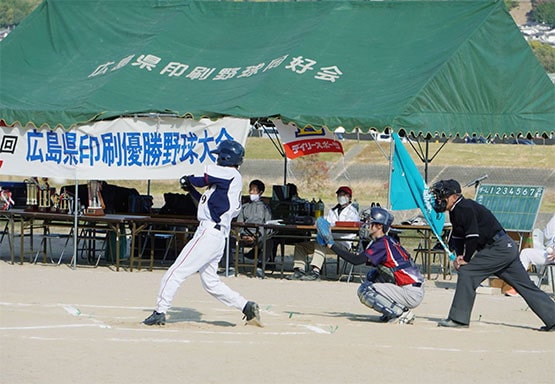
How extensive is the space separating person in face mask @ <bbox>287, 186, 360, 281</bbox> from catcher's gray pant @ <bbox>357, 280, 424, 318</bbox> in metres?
5.08

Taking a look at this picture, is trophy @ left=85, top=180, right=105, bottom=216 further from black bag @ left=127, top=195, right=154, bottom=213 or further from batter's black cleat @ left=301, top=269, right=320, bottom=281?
batter's black cleat @ left=301, top=269, right=320, bottom=281

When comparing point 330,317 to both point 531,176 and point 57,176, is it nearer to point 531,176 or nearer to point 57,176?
point 57,176

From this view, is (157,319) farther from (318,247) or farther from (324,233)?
(318,247)

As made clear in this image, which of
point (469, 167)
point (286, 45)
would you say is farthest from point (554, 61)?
point (286, 45)

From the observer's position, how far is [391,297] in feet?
37.9

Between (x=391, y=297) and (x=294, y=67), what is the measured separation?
21.2 feet

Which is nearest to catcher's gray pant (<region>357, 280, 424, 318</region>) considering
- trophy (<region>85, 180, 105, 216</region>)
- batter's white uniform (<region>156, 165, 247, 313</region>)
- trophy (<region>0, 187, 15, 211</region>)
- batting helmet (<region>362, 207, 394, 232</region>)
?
batting helmet (<region>362, 207, 394, 232</region>)

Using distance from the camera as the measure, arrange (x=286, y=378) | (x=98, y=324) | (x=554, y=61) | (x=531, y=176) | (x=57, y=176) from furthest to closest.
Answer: (x=554, y=61) < (x=531, y=176) < (x=57, y=176) < (x=98, y=324) < (x=286, y=378)

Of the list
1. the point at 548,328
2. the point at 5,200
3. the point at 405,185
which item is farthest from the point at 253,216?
the point at 548,328

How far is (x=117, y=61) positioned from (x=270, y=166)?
19453mm

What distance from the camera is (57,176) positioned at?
54.6ft

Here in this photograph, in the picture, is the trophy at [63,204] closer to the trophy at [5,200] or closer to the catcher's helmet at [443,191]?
the trophy at [5,200]


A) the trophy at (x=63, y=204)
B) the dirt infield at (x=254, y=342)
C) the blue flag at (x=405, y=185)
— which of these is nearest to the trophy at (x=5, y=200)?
the trophy at (x=63, y=204)

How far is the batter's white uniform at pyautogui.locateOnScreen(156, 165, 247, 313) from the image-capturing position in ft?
35.1
